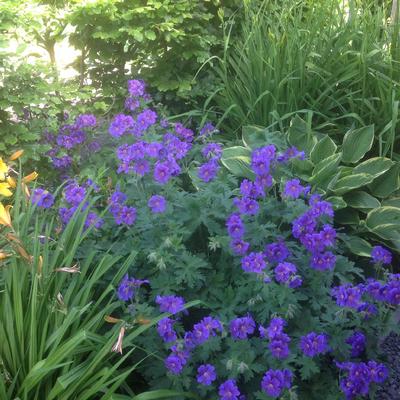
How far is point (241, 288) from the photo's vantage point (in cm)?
200

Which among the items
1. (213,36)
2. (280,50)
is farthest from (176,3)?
(280,50)

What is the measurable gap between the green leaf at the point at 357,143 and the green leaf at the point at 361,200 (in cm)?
22

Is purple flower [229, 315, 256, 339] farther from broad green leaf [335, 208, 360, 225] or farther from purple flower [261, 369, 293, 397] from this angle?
broad green leaf [335, 208, 360, 225]

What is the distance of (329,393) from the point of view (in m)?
1.98

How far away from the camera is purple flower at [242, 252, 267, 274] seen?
183cm

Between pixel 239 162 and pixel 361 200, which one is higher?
pixel 239 162

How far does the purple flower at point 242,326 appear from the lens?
1.78 meters

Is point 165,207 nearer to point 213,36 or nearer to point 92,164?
point 92,164

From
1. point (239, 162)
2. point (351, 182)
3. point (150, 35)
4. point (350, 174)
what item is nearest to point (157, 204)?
point (239, 162)

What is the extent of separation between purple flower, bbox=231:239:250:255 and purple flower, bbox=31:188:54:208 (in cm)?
76

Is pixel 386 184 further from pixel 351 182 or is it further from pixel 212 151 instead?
pixel 212 151

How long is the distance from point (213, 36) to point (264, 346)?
2527 mm

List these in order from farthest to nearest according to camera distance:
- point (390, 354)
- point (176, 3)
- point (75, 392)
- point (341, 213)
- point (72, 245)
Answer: point (176, 3), point (341, 213), point (390, 354), point (72, 245), point (75, 392)

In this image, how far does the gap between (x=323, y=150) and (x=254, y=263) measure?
136 cm
